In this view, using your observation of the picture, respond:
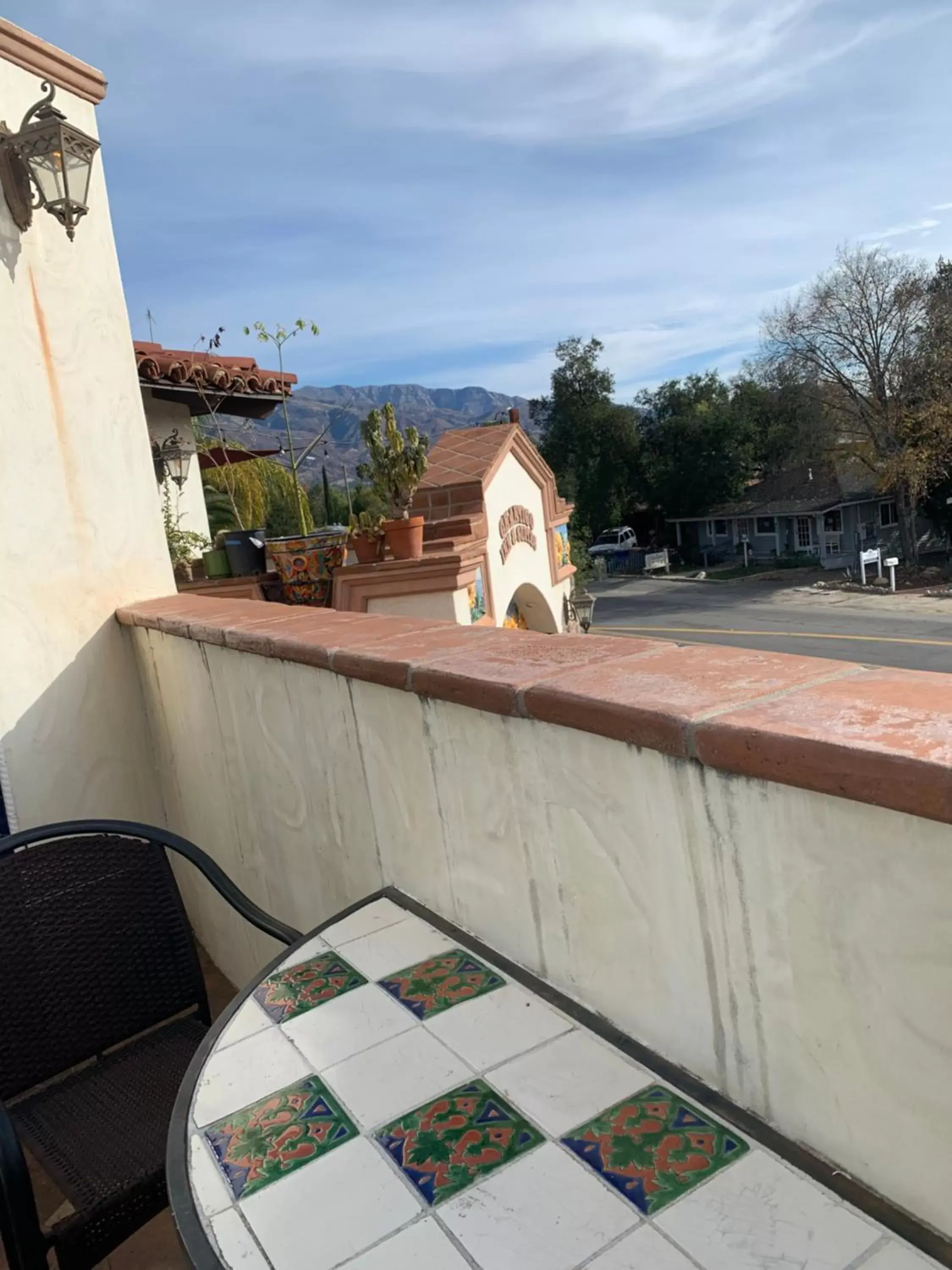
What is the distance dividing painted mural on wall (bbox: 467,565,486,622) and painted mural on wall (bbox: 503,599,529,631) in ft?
4.69

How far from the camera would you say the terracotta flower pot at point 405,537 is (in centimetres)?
588

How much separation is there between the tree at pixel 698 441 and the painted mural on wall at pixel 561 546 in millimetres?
31428

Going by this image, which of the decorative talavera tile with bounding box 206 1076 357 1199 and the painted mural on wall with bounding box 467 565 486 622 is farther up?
the painted mural on wall with bounding box 467 565 486 622

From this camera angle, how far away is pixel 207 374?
6598 millimetres

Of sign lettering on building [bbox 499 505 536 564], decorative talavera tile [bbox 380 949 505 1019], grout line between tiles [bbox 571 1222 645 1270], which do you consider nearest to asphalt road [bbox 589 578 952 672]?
sign lettering on building [bbox 499 505 536 564]

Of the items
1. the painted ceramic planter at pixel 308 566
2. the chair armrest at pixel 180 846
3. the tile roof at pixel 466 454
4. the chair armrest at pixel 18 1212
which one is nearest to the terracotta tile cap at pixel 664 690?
the chair armrest at pixel 180 846

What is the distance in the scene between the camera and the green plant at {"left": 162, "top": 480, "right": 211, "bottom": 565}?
23.3 ft

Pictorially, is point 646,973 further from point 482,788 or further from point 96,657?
point 96,657

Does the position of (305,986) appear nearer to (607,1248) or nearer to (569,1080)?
(569,1080)

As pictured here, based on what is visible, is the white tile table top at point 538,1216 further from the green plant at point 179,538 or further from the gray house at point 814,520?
the gray house at point 814,520

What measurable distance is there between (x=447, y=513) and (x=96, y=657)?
16.5 feet

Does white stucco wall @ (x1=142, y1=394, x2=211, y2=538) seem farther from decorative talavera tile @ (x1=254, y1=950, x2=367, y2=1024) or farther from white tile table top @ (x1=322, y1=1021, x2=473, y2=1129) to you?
white tile table top @ (x1=322, y1=1021, x2=473, y2=1129)

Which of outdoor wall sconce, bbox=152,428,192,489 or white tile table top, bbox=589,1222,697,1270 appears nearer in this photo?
white tile table top, bbox=589,1222,697,1270

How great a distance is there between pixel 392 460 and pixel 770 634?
21806 millimetres
